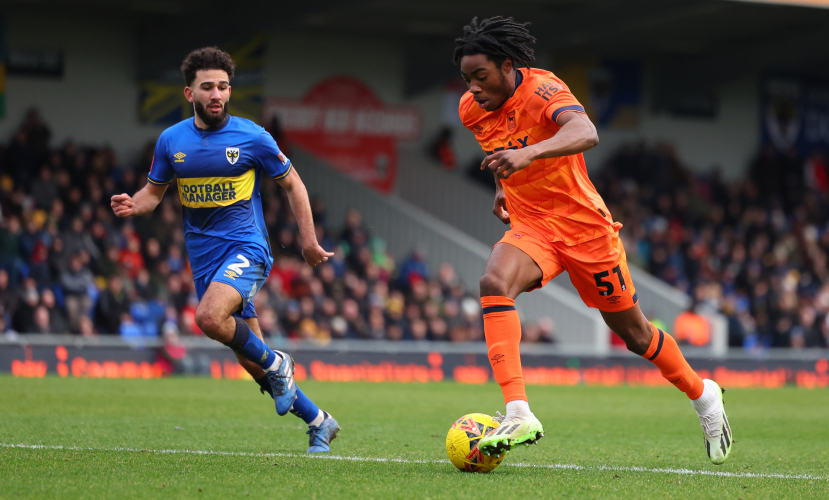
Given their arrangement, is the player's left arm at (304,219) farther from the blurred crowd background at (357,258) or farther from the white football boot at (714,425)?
the blurred crowd background at (357,258)

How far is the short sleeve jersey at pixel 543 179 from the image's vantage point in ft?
18.3

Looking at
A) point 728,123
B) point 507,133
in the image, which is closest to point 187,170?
point 507,133

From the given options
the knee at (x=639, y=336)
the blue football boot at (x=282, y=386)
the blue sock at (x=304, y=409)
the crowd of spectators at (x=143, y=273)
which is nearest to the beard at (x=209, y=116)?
the blue football boot at (x=282, y=386)

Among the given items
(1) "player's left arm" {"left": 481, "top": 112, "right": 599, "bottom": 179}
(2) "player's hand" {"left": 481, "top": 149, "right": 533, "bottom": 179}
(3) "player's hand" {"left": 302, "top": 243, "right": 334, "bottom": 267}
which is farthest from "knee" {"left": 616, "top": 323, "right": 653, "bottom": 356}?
(3) "player's hand" {"left": 302, "top": 243, "right": 334, "bottom": 267}

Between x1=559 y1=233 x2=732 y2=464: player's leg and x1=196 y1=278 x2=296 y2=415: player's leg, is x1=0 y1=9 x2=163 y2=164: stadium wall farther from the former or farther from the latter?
x1=559 y1=233 x2=732 y2=464: player's leg

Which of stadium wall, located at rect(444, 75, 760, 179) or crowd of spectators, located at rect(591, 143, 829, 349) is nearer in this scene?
crowd of spectators, located at rect(591, 143, 829, 349)

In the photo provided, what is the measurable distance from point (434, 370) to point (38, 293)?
19.7 feet

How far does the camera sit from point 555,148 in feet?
16.5

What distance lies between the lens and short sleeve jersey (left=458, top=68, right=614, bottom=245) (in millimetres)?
5570

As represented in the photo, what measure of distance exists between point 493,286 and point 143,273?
11.8m

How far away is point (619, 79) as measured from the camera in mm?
27141

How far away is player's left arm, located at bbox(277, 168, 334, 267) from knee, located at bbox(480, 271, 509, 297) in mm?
1057

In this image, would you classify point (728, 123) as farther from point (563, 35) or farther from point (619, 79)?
point (563, 35)

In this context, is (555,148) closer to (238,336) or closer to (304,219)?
(304,219)
